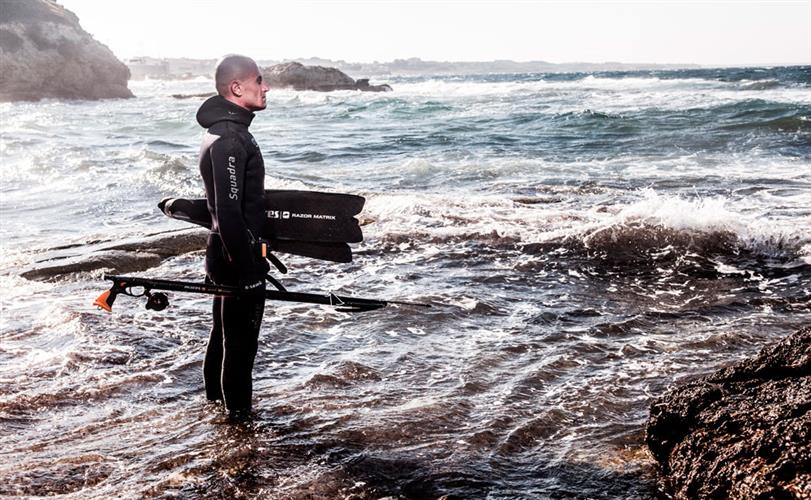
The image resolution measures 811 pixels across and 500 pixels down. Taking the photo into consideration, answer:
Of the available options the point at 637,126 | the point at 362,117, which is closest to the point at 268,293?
the point at 637,126

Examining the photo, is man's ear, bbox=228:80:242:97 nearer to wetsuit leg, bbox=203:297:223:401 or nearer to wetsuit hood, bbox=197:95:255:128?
wetsuit hood, bbox=197:95:255:128

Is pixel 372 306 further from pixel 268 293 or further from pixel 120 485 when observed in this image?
pixel 120 485

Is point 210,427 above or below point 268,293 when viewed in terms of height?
below

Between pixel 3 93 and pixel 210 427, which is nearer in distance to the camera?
pixel 210 427

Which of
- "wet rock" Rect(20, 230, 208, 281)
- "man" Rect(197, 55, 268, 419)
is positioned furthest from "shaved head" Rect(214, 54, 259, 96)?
"wet rock" Rect(20, 230, 208, 281)

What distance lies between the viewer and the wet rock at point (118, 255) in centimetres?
855

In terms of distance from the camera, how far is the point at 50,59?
6644cm

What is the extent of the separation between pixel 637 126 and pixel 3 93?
182 ft

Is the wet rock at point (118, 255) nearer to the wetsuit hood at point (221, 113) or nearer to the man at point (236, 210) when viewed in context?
the man at point (236, 210)

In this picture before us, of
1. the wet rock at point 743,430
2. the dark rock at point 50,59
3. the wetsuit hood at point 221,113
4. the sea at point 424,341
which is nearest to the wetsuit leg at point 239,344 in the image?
the sea at point 424,341

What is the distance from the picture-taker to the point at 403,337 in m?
6.38

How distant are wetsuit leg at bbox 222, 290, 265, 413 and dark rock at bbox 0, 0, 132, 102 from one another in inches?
2618

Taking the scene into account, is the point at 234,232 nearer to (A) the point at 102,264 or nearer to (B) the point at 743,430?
(B) the point at 743,430

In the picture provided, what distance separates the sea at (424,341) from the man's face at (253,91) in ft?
6.47
